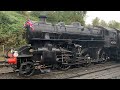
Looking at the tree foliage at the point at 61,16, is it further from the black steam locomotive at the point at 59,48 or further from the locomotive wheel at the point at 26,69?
the locomotive wheel at the point at 26,69

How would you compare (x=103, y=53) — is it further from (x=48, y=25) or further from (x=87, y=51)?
(x=48, y=25)

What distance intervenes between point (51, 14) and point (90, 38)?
12.4 m

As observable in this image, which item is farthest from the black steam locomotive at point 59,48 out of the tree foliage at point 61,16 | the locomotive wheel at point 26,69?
the tree foliage at point 61,16

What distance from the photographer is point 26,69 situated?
9344 millimetres

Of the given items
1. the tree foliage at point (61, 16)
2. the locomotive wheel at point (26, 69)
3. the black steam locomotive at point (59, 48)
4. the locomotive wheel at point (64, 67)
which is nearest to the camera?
the locomotive wheel at point (26, 69)

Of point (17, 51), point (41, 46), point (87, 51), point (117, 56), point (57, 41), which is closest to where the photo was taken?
point (17, 51)

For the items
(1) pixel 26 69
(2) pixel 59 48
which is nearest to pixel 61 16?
(2) pixel 59 48

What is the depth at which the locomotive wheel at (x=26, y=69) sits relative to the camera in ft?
30.1

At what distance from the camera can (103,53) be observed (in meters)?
14.6

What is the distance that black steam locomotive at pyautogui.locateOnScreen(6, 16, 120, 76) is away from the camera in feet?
31.4

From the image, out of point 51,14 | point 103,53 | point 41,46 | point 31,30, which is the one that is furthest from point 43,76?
point 51,14

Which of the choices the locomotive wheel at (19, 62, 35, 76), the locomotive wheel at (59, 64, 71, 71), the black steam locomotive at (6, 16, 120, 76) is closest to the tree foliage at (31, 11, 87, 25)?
the black steam locomotive at (6, 16, 120, 76)

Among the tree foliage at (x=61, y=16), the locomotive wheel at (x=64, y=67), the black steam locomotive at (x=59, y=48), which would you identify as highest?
the tree foliage at (x=61, y=16)

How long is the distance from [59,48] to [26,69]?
8.27 feet
